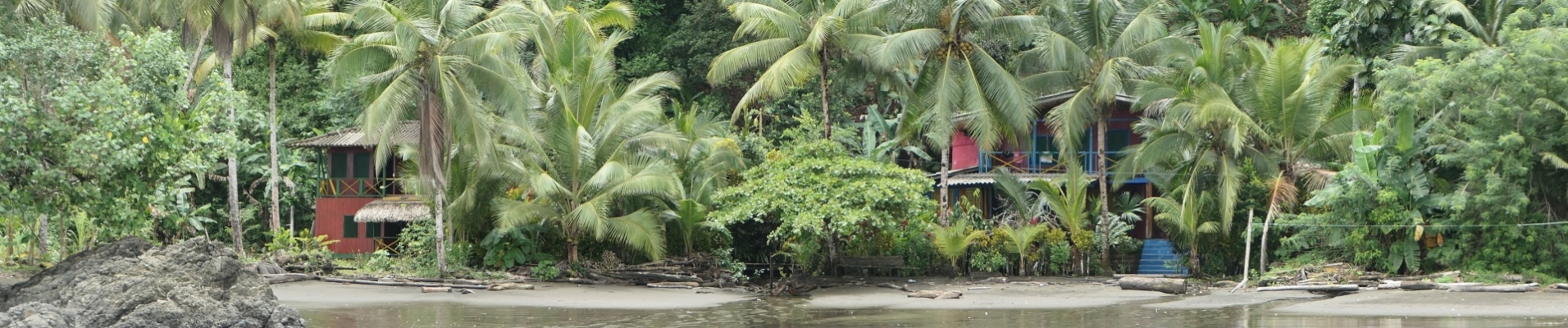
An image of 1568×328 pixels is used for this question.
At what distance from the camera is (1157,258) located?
29.2 meters

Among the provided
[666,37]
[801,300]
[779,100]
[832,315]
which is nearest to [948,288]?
[801,300]

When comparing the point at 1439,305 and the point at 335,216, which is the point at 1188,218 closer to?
the point at 1439,305

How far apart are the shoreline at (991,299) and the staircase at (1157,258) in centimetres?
287

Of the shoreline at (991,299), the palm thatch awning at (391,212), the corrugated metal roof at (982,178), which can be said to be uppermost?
the corrugated metal roof at (982,178)

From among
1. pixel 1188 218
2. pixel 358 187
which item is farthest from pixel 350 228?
pixel 1188 218

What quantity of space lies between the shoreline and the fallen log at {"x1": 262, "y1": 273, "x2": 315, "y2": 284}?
0.18 meters

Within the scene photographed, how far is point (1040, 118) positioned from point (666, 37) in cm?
1068

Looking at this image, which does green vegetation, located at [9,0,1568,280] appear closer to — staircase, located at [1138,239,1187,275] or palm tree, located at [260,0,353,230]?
palm tree, located at [260,0,353,230]

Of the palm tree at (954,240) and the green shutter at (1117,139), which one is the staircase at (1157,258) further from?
the palm tree at (954,240)

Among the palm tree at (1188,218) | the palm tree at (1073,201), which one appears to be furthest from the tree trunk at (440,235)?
the palm tree at (1188,218)

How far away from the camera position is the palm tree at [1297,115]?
81.3 feet

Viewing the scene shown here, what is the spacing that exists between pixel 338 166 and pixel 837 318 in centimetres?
1730

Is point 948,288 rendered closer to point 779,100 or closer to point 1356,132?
point 1356,132

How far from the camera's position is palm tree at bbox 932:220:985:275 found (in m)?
26.6
